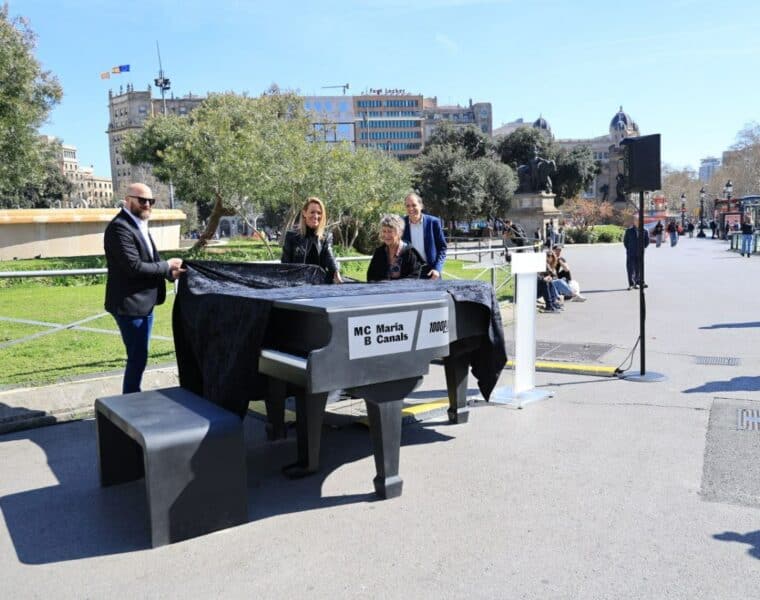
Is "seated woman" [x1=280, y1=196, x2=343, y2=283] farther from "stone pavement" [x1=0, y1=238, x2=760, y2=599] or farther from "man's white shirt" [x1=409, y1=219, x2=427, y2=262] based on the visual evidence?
"stone pavement" [x1=0, y1=238, x2=760, y2=599]

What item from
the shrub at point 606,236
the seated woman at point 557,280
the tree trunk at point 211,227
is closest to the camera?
the seated woman at point 557,280

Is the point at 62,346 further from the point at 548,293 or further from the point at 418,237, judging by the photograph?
the point at 548,293

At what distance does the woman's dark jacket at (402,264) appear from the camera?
6.60 m

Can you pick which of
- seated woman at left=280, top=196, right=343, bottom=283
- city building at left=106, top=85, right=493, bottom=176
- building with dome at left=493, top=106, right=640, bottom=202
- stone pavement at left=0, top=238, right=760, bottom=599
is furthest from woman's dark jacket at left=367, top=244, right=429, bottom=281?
city building at left=106, top=85, right=493, bottom=176

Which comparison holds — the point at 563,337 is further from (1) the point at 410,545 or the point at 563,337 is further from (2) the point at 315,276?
(1) the point at 410,545

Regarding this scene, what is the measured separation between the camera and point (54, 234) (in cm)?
3061

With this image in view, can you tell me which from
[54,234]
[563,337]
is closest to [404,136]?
[54,234]

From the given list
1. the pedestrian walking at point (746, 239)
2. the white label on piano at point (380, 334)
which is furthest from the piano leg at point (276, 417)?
the pedestrian walking at point (746, 239)

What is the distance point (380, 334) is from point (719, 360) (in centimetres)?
613

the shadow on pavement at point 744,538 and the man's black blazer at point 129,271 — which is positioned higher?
the man's black blazer at point 129,271

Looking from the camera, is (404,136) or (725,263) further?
(404,136)

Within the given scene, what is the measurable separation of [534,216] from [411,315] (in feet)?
123

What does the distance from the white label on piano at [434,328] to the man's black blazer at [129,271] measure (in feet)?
7.55

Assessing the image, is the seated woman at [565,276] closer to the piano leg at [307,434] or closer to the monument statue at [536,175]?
the piano leg at [307,434]
